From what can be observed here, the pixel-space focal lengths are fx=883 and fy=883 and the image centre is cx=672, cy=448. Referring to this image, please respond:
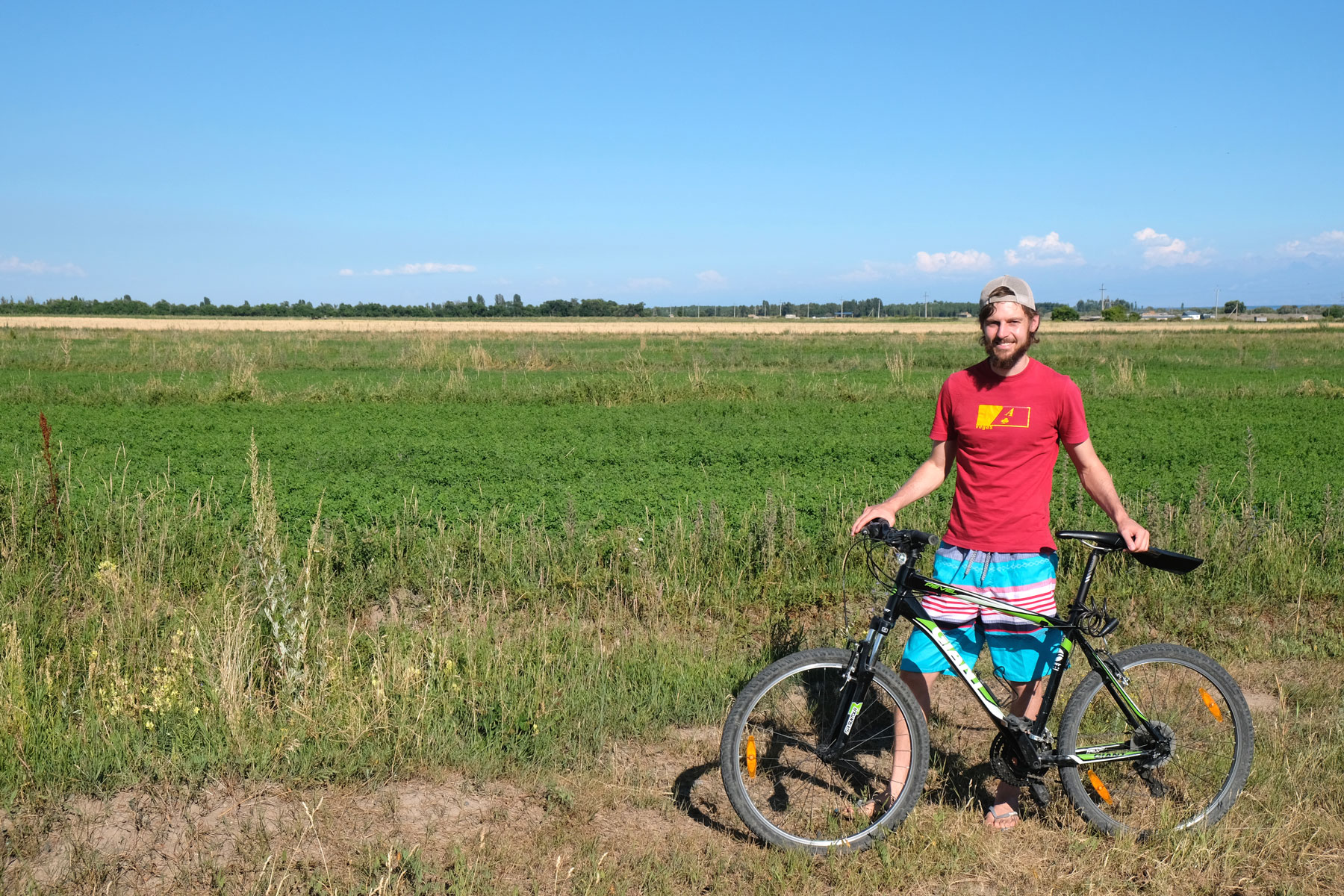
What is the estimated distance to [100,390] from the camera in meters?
21.0

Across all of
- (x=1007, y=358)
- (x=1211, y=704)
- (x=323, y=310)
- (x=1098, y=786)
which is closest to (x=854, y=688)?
(x=1098, y=786)

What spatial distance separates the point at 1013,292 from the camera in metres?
3.37

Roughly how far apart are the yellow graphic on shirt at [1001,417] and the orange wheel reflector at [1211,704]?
4.40ft

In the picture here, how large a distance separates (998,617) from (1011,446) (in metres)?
0.67

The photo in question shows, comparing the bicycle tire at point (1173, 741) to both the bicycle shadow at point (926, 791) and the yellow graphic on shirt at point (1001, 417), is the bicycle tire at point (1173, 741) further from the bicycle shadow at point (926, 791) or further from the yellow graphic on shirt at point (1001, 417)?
the yellow graphic on shirt at point (1001, 417)

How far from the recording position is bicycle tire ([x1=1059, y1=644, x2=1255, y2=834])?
11.4ft

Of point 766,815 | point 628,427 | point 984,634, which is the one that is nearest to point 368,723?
point 766,815

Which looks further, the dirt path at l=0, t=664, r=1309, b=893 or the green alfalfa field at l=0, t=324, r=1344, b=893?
the green alfalfa field at l=0, t=324, r=1344, b=893

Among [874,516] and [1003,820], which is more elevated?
[874,516]

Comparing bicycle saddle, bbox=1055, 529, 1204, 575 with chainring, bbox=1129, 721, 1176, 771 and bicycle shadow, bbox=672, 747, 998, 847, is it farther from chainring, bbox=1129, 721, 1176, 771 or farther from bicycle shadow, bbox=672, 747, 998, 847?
bicycle shadow, bbox=672, 747, 998, 847

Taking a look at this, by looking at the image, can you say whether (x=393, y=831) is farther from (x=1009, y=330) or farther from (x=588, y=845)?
(x=1009, y=330)

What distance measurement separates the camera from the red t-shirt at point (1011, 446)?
11.2 ft

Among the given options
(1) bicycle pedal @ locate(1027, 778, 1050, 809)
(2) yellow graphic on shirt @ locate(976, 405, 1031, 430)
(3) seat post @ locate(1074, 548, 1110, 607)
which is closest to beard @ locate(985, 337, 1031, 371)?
(2) yellow graphic on shirt @ locate(976, 405, 1031, 430)

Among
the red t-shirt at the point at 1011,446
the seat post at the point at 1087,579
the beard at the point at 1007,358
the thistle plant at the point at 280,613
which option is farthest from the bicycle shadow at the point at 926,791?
the thistle plant at the point at 280,613
